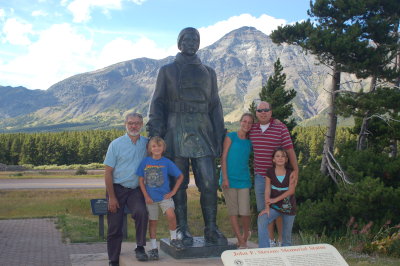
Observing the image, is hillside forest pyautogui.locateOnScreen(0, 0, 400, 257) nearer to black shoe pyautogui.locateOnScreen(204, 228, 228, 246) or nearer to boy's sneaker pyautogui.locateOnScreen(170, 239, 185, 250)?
black shoe pyautogui.locateOnScreen(204, 228, 228, 246)

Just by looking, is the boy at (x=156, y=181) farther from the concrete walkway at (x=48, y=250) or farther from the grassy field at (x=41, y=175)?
the grassy field at (x=41, y=175)

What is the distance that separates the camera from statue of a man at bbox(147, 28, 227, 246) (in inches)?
210

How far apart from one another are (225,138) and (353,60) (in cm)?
780

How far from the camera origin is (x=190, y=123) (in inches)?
214

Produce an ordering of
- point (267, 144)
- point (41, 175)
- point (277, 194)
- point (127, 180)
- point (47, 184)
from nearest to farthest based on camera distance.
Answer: point (277, 194), point (127, 180), point (267, 144), point (47, 184), point (41, 175)

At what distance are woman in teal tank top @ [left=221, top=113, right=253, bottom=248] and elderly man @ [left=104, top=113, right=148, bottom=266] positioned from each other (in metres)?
1.02

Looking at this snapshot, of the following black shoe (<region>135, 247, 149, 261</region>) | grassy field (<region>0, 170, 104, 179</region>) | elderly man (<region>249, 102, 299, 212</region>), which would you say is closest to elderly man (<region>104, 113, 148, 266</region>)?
black shoe (<region>135, 247, 149, 261</region>)

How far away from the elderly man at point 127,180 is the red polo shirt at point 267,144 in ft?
4.30

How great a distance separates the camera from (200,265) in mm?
4734

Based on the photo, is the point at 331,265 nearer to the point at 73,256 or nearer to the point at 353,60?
the point at 73,256

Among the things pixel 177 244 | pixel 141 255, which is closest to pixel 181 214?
pixel 177 244

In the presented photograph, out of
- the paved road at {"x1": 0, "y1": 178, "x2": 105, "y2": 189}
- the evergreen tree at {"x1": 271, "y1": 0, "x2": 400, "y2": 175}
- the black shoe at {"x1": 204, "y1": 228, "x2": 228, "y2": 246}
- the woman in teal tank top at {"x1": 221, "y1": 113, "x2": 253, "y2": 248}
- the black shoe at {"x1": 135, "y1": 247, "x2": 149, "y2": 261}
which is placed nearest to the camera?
the black shoe at {"x1": 135, "y1": 247, "x2": 149, "y2": 261}

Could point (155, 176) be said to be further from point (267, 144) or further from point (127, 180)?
point (267, 144)

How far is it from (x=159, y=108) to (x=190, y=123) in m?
0.46
